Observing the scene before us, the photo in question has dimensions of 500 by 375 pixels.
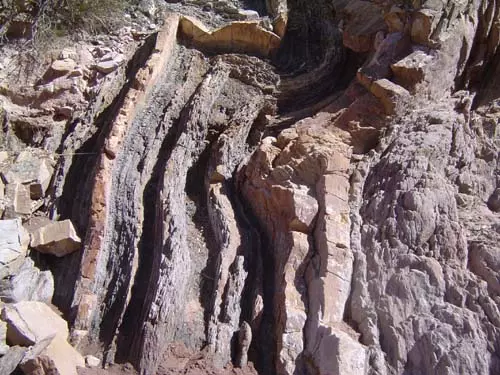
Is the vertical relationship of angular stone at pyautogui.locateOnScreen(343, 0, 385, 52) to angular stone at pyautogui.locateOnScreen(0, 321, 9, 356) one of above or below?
above

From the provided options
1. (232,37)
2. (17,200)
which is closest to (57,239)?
(17,200)

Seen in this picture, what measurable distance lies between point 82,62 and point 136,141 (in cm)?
136

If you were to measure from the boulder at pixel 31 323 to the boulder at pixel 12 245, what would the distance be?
323mm

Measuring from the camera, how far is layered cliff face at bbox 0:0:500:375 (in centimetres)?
337

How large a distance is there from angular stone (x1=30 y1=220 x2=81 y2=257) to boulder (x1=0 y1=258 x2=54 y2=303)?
141 millimetres

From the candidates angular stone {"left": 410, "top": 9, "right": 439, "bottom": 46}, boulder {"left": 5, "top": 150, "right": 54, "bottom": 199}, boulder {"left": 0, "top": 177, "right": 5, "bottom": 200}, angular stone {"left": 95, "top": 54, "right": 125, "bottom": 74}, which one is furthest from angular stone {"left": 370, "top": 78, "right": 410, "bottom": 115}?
boulder {"left": 0, "top": 177, "right": 5, "bottom": 200}

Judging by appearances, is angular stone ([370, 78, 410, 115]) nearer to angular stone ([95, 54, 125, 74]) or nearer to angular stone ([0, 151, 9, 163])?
angular stone ([95, 54, 125, 74])

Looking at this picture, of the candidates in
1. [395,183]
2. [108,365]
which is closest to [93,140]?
[108,365]

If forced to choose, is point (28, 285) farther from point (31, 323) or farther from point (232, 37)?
point (232, 37)

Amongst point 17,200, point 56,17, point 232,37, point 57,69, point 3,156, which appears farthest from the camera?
point 56,17

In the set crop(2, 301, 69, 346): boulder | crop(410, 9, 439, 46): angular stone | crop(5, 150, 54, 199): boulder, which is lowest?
crop(2, 301, 69, 346): boulder

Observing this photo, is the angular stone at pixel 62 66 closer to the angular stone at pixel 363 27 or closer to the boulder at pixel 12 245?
the boulder at pixel 12 245

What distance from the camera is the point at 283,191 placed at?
407 cm

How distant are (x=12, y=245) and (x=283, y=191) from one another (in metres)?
→ 1.98
